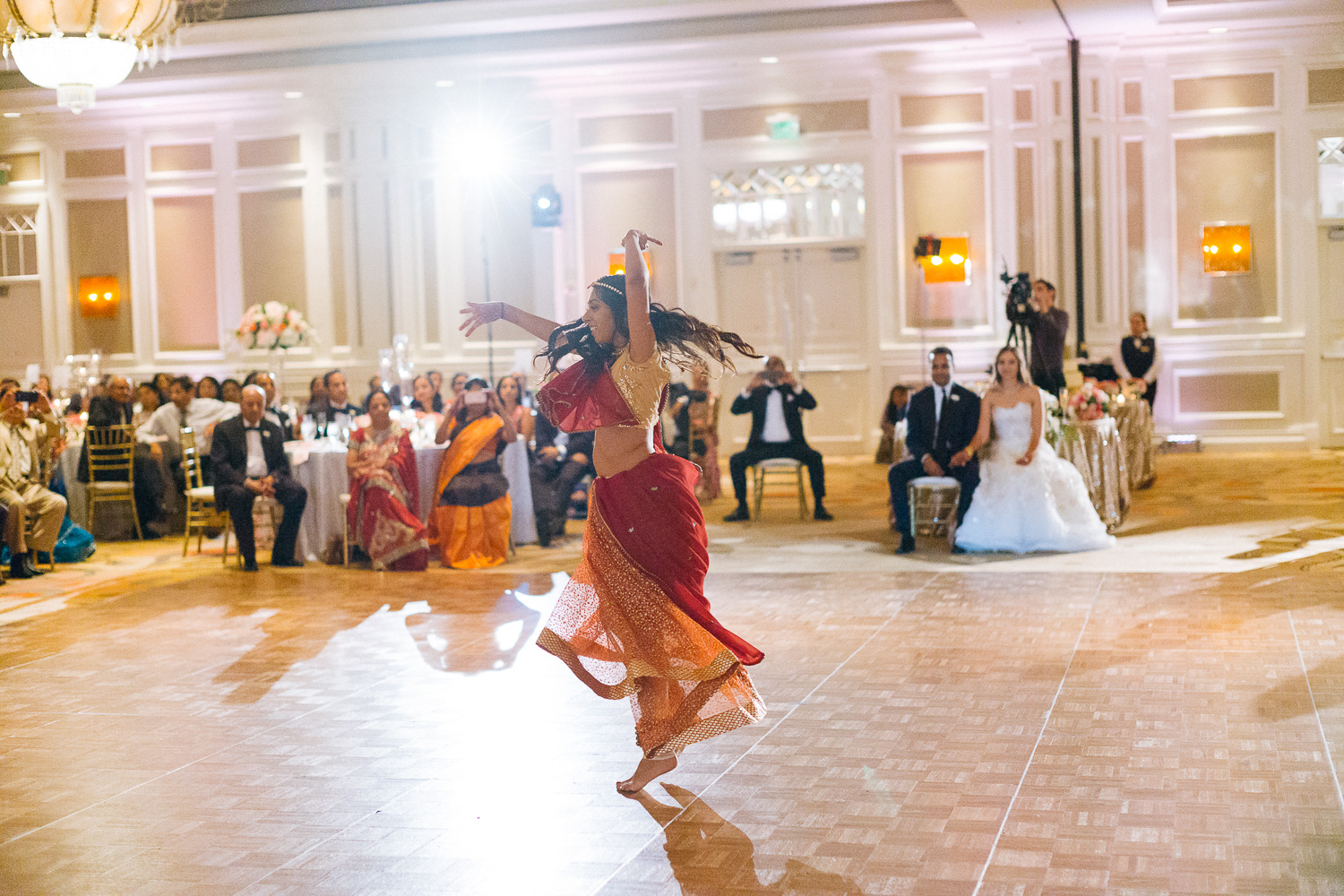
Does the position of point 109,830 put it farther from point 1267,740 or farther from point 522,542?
point 522,542

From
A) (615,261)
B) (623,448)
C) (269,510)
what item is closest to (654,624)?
(623,448)

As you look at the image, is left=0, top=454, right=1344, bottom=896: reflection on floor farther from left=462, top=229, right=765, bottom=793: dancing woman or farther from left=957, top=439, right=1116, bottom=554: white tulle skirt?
left=957, top=439, right=1116, bottom=554: white tulle skirt

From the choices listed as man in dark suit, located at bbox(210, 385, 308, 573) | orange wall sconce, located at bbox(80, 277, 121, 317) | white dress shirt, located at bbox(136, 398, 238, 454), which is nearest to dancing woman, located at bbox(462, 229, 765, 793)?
man in dark suit, located at bbox(210, 385, 308, 573)

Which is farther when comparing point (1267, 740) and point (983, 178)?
point (983, 178)

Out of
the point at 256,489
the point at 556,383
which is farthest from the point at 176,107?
the point at 556,383

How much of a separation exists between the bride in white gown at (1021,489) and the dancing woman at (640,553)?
4.17 metres

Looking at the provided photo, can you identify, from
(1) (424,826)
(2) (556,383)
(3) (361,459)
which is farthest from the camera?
(3) (361,459)

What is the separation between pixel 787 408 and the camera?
9.23 m

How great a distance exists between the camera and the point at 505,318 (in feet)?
11.8

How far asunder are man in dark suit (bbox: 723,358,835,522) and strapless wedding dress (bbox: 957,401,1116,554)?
177 cm

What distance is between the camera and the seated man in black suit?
8414mm

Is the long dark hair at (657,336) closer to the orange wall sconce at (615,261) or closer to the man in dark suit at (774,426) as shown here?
the man in dark suit at (774,426)

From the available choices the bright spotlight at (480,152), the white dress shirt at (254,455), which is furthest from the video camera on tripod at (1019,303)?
the bright spotlight at (480,152)

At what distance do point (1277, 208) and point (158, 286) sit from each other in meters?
11.1
